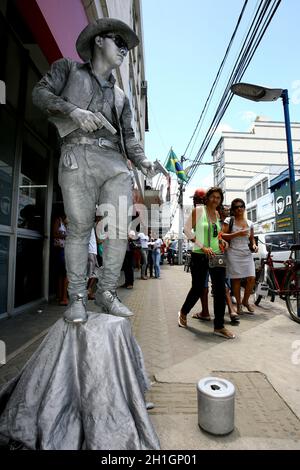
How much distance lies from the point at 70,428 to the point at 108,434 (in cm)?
22

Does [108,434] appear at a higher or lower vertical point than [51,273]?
lower

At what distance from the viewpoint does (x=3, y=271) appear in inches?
161

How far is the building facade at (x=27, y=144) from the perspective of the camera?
3.29 m

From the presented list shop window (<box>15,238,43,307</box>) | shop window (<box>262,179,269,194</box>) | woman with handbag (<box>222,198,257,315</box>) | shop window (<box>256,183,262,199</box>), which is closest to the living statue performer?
woman with handbag (<box>222,198,257,315</box>)

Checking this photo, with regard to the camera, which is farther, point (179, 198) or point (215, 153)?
point (215, 153)

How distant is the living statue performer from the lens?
4.59ft

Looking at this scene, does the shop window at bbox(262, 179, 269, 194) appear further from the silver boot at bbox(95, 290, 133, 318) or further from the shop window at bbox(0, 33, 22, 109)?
the silver boot at bbox(95, 290, 133, 318)

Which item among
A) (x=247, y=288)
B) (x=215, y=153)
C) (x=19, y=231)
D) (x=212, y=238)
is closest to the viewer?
(x=212, y=238)

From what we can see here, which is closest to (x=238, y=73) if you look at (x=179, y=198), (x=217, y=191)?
(x=217, y=191)

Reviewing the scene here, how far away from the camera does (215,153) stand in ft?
169

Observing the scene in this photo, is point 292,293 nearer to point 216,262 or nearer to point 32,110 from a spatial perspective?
point 216,262

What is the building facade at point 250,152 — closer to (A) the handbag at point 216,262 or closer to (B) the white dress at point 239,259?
(B) the white dress at point 239,259

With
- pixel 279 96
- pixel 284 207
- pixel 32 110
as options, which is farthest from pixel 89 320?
pixel 284 207
